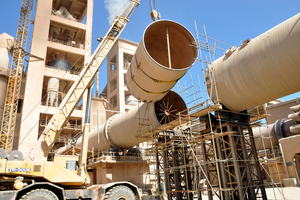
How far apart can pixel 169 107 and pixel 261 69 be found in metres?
6.48

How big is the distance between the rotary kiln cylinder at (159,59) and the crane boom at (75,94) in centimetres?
332

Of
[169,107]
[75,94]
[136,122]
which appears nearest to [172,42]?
[169,107]

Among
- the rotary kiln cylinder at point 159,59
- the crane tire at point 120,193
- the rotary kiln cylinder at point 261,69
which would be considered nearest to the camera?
the rotary kiln cylinder at point 261,69

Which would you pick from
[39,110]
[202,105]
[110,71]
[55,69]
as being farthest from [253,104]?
[110,71]

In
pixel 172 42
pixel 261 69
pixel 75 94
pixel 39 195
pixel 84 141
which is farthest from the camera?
pixel 75 94

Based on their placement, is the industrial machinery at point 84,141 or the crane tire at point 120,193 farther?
the crane tire at point 120,193

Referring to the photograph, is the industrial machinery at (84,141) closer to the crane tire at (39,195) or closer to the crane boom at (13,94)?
the crane tire at (39,195)

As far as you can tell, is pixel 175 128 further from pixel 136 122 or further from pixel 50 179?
pixel 50 179

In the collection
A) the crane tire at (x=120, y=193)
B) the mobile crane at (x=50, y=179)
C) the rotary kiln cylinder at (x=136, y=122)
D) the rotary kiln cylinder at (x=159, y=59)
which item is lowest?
the crane tire at (x=120, y=193)

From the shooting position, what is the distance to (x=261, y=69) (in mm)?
9844

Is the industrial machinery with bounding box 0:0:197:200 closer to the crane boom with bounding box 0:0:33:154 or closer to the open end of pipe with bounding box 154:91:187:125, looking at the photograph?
the open end of pipe with bounding box 154:91:187:125

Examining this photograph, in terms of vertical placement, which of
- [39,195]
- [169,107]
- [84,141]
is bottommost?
[39,195]

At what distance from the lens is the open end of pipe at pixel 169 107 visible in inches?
572

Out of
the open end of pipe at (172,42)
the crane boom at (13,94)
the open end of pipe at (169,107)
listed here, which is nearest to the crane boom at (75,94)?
the open end of pipe at (172,42)
